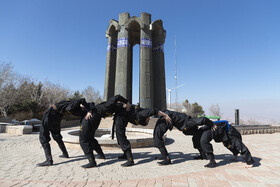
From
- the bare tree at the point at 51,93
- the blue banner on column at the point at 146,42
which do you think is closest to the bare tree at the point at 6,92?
the bare tree at the point at 51,93

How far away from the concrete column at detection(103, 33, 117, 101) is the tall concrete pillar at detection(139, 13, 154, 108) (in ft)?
15.2

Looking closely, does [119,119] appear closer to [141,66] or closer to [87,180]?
[87,180]

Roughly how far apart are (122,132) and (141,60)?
17.4 meters

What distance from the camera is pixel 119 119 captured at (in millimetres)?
4691

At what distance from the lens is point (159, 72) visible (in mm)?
22547

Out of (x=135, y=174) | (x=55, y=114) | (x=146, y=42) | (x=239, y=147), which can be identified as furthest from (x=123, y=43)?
(x=135, y=174)

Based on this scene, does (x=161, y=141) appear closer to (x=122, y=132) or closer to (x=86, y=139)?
(x=122, y=132)

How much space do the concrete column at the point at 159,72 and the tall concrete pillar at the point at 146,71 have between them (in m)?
1.73

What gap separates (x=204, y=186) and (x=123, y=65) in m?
19.3

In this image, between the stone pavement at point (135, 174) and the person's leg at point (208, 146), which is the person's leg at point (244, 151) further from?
the person's leg at point (208, 146)

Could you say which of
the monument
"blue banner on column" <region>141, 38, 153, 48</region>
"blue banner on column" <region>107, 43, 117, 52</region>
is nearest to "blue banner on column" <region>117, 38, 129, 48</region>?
the monument

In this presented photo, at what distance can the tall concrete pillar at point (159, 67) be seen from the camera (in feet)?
73.7

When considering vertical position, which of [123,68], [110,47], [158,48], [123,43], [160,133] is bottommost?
[160,133]

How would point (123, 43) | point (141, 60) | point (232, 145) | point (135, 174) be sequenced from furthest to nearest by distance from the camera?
point (123, 43), point (141, 60), point (232, 145), point (135, 174)
